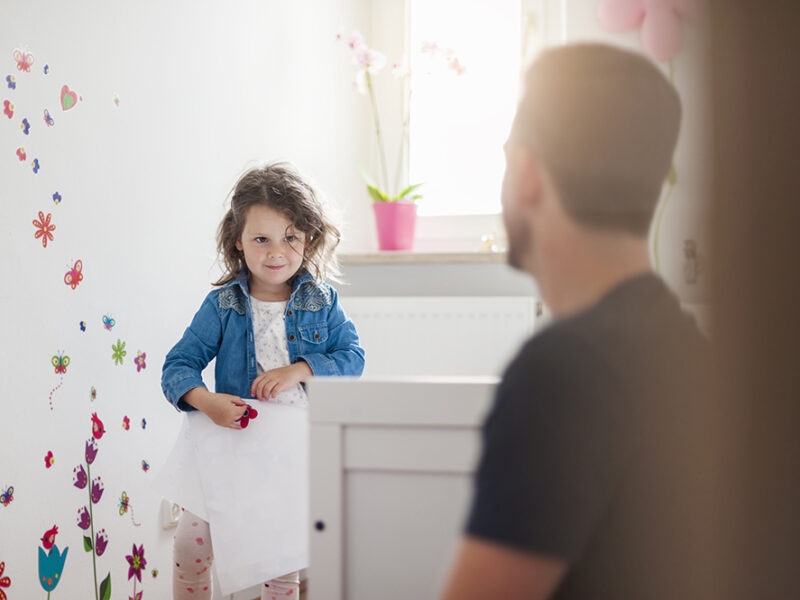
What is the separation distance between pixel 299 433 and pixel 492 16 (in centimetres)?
154

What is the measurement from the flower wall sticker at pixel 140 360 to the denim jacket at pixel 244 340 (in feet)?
0.83

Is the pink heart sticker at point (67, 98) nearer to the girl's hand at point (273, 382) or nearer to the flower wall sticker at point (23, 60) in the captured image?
the flower wall sticker at point (23, 60)

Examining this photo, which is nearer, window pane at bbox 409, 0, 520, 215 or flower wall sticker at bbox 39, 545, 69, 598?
flower wall sticker at bbox 39, 545, 69, 598

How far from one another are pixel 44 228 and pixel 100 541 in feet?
1.89

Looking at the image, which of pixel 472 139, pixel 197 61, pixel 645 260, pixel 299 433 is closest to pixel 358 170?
pixel 472 139

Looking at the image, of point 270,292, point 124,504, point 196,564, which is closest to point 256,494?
point 196,564

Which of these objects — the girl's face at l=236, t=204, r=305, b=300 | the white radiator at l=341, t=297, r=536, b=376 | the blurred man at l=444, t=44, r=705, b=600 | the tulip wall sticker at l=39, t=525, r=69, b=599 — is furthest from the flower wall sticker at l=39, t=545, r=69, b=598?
the blurred man at l=444, t=44, r=705, b=600

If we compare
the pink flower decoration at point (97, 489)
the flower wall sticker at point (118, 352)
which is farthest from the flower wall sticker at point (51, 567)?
the flower wall sticker at point (118, 352)

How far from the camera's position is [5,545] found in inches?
45.2

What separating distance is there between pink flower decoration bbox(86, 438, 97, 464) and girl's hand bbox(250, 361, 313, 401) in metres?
0.37

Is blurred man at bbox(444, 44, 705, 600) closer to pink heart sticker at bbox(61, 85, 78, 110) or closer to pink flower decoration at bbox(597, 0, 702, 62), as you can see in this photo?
pink flower decoration at bbox(597, 0, 702, 62)

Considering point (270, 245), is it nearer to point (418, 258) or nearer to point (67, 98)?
point (67, 98)

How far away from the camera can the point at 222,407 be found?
110 centimetres

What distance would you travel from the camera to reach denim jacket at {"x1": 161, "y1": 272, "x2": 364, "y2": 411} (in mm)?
1240
